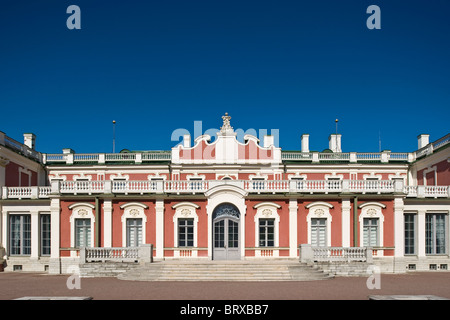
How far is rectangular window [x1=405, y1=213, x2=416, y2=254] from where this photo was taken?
31.7 metres

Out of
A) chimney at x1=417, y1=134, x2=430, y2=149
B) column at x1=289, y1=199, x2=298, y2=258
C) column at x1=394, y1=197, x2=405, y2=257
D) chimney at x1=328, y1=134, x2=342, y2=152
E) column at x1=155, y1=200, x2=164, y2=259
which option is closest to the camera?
column at x1=394, y1=197, x2=405, y2=257

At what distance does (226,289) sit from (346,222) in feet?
42.2

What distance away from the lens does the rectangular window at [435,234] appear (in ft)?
104

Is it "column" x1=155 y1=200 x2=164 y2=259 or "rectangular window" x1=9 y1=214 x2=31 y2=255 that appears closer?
"column" x1=155 y1=200 x2=164 y2=259

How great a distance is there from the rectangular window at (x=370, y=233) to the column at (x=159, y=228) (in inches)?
495

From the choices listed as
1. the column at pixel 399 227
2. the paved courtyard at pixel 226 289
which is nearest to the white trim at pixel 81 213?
the paved courtyard at pixel 226 289

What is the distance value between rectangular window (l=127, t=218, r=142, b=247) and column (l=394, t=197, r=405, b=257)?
15.8 metres

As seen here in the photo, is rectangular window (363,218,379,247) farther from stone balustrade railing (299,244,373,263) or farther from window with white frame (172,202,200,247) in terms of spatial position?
window with white frame (172,202,200,247)

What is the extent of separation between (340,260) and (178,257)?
971cm

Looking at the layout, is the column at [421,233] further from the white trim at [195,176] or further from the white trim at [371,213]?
the white trim at [195,176]

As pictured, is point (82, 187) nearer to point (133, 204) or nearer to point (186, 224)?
point (133, 204)

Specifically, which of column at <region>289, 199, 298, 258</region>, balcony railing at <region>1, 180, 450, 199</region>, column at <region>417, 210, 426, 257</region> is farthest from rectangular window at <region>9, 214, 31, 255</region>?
column at <region>417, 210, 426, 257</region>

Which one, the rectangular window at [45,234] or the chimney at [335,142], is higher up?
the chimney at [335,142]

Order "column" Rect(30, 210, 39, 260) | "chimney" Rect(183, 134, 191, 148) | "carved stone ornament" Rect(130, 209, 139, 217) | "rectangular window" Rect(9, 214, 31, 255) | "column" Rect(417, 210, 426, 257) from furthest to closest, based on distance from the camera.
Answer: "chimney" Rect(183, 134, 191, 148), "rectangular window" Rect(9, 214, 31, 255), "column" Rect(30, 210, 39, 260), "column" Rect(417, 210, 426, 257), "carved stone ornament" Rect(130, 209, 139, 217)
